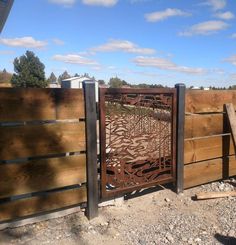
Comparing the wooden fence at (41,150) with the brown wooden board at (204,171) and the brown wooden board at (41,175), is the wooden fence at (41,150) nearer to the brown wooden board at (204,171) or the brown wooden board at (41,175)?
the brown wooden board at (41,175)

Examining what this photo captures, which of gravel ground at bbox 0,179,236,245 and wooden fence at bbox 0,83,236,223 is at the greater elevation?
wooden fence at bbox 0,83,236,223

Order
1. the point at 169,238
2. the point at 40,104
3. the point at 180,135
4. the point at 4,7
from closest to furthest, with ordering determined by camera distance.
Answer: the point at 40,104 < the point at 169,238 < the point at 4,7 < the point at 180,135

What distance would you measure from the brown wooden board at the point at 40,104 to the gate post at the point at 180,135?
4.76 ft

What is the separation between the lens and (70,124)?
3.55 meters

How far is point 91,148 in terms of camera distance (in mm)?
3691

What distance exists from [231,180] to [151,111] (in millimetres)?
2040

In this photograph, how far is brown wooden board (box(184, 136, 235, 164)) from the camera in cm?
468

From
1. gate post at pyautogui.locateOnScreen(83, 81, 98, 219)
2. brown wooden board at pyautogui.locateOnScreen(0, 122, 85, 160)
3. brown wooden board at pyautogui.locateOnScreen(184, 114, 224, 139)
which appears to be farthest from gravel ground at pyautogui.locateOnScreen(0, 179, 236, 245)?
brown wooden board at pyautogui.locateOnScreen(184, 114, 224, 139)

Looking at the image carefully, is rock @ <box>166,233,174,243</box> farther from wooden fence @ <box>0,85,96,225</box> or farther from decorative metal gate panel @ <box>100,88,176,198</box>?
wooden fence @ <box>0,85,96,225</box>

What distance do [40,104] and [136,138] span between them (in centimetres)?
134

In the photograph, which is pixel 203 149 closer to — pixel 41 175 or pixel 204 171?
pixel 204 171

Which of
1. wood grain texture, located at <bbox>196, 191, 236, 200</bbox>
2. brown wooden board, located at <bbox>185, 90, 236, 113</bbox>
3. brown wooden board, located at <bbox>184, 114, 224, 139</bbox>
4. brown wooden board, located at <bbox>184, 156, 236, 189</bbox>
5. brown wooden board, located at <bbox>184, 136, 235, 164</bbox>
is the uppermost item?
brown wooden board, located at <bbox>185, 90, 236, 113</bbox>

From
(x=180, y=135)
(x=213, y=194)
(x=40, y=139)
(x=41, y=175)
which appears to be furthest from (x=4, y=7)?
(x=213, y=194)

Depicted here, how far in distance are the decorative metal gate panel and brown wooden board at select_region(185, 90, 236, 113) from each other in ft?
1.15
